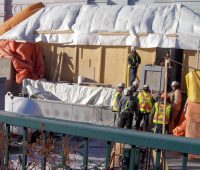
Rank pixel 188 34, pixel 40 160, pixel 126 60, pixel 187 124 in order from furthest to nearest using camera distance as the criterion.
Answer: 1. pixel 126 60
2. pixel 188 34
3. pixel 187 124
4. pixel 40 160

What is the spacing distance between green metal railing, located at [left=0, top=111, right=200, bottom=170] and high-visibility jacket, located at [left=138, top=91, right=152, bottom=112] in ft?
34.9

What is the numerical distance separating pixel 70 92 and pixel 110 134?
1381 centimetres

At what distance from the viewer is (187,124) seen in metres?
11.9

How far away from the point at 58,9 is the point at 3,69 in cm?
363

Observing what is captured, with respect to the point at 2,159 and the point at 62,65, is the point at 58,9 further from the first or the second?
the point at 2,159

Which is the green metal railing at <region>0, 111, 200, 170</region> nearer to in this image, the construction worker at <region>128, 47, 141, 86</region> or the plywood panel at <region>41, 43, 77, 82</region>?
the construction worker at <region>128, 47, 141, 86</region>

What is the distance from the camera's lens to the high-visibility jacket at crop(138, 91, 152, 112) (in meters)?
13.5

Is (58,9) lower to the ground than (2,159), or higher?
higher

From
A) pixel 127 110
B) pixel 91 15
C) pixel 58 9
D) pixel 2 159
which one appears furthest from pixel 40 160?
pixel 58 9

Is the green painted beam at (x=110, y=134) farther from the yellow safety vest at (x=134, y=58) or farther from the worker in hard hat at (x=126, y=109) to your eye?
the yellow safety vest at (x=134, y=58)

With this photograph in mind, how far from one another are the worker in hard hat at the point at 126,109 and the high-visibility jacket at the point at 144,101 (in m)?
0.34

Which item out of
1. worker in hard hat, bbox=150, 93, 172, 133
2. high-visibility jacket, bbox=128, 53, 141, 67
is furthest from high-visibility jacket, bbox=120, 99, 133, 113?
high-visibility jacket, bbox=128, 53, 141, 67

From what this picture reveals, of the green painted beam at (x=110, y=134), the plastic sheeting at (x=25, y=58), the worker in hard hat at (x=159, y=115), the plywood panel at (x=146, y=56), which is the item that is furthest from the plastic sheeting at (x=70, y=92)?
the green painted beam at (x=110, y=134)

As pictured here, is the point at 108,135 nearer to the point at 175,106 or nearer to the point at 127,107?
the point at 127,107
